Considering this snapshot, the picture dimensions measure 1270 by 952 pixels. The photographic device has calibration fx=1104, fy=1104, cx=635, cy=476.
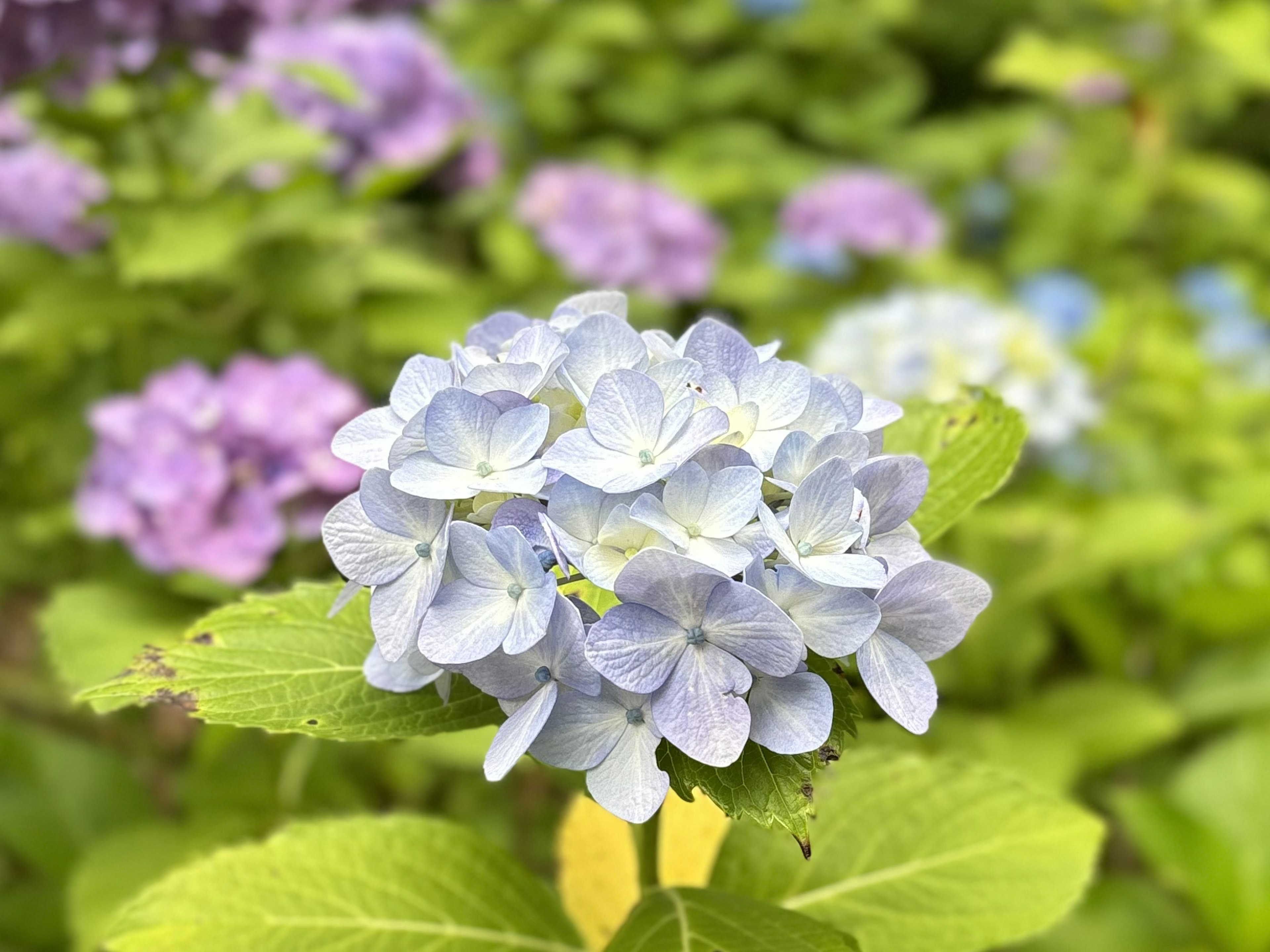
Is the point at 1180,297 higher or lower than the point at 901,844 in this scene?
lower

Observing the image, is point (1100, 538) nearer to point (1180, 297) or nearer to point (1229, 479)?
point (1229, 479)

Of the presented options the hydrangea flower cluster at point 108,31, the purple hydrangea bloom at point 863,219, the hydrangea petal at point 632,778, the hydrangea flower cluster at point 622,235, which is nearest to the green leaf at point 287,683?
the hydrangea petal at point 632,778

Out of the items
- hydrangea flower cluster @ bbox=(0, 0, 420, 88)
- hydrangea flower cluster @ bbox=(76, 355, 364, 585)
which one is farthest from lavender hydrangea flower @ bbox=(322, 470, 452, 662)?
hydrangea flower cluster @ bbox=(0, 0, 420, 88)

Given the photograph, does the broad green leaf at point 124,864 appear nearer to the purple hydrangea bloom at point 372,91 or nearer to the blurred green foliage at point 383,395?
the blurred green foliage at point 383,395

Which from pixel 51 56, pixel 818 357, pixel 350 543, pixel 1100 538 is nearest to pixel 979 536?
pixel 1100 538

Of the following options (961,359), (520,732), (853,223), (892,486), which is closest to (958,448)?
(892,486)

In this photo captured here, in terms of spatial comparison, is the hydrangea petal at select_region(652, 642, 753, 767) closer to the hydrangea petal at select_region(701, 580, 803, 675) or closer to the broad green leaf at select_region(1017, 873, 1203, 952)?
the hydrangea petal at select_region(701, 580, 803, 675)

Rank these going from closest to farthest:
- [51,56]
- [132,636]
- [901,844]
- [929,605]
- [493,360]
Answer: [929,605] → [493,360] → [901,844] → [132,636] → [51,56]
